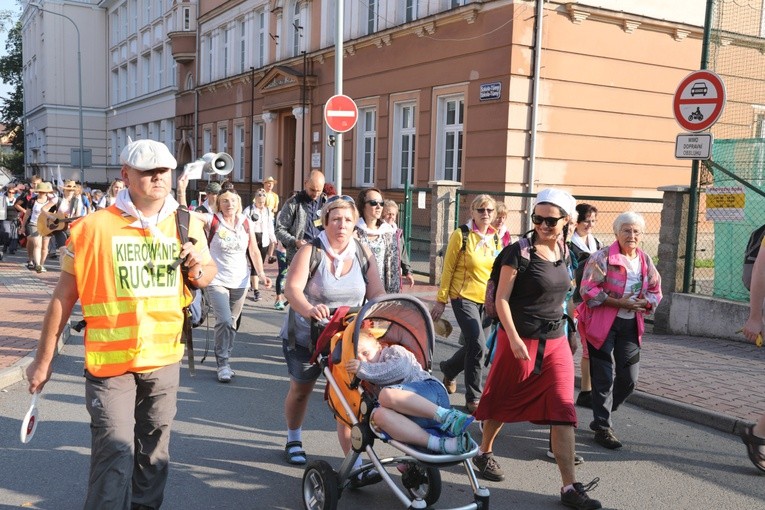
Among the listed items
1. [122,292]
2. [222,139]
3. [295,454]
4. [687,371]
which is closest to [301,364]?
[295,454]

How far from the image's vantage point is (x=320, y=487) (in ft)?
13.3

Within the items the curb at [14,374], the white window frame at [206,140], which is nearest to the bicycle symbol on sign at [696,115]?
the curb at [14,374]

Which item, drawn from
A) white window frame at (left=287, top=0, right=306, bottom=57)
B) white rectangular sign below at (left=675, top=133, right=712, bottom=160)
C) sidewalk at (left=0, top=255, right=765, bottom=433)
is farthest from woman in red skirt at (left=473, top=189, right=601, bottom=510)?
white window frame at (left=287, top=0, right=306, bottom=57)

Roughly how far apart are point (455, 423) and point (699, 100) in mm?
6684

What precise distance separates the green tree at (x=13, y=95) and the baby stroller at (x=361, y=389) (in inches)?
3043

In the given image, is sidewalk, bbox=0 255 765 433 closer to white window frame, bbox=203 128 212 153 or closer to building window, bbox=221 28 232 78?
building window, bbox=221 28 232 78

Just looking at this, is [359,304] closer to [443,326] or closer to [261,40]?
[443,326]

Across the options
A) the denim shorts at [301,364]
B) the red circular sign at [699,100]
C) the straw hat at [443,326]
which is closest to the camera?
the denim shorts at [301,364]

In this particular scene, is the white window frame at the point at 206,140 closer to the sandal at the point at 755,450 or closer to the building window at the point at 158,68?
the building window at the point at 158,68

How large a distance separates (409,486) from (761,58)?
34.5 feet

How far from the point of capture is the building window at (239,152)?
2992cm

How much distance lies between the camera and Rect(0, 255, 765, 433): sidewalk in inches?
248

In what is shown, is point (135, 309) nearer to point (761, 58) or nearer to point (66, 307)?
point (66, 307)

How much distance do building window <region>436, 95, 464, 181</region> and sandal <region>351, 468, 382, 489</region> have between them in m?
13.7
